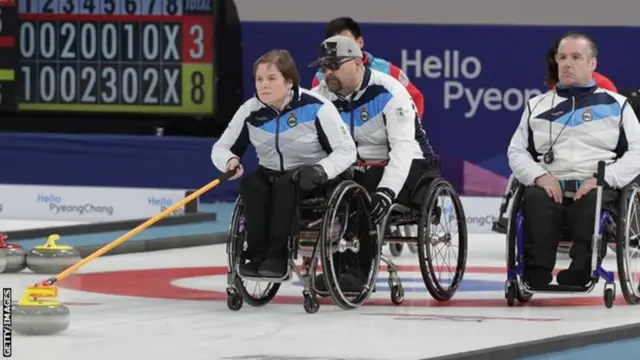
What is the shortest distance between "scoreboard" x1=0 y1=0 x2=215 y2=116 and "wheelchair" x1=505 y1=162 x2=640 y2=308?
6022 mm

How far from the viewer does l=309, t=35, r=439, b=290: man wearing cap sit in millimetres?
8070

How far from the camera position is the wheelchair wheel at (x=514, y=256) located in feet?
25.7

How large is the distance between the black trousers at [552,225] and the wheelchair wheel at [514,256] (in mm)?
33

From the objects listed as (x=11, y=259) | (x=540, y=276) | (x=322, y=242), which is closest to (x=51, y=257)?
(x=11, y=259)

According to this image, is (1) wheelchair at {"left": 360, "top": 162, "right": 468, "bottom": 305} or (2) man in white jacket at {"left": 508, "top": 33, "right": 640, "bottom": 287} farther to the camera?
(1) wheelchair at {"left": 360, "top": 162, "right": 468, "bottom": 305}

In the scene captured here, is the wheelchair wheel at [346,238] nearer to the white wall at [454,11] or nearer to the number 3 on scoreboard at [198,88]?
the white wall at [454,11]

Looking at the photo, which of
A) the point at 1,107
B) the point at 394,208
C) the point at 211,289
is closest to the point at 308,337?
the point at 394,208

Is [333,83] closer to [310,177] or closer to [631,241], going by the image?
[310,177]

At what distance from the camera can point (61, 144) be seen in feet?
45.6

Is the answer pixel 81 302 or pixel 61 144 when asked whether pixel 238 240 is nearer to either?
pixel 81 302

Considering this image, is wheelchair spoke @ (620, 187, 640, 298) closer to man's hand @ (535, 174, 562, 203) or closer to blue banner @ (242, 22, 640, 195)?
man's hand @ (535, 174, 562, 203)

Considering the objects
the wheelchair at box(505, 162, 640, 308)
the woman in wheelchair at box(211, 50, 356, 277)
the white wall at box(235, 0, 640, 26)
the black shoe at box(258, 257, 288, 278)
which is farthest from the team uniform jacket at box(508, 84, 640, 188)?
the white wall at box(235, 0, 640, 26)

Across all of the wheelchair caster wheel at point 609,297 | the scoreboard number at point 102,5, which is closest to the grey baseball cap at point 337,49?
the wheelchair caster wheel at point 609,297

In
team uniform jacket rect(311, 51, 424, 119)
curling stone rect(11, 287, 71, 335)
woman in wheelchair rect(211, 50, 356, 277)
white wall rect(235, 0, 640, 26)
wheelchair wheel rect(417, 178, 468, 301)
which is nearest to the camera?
curling stone rect(11, 287, 71, 335)
